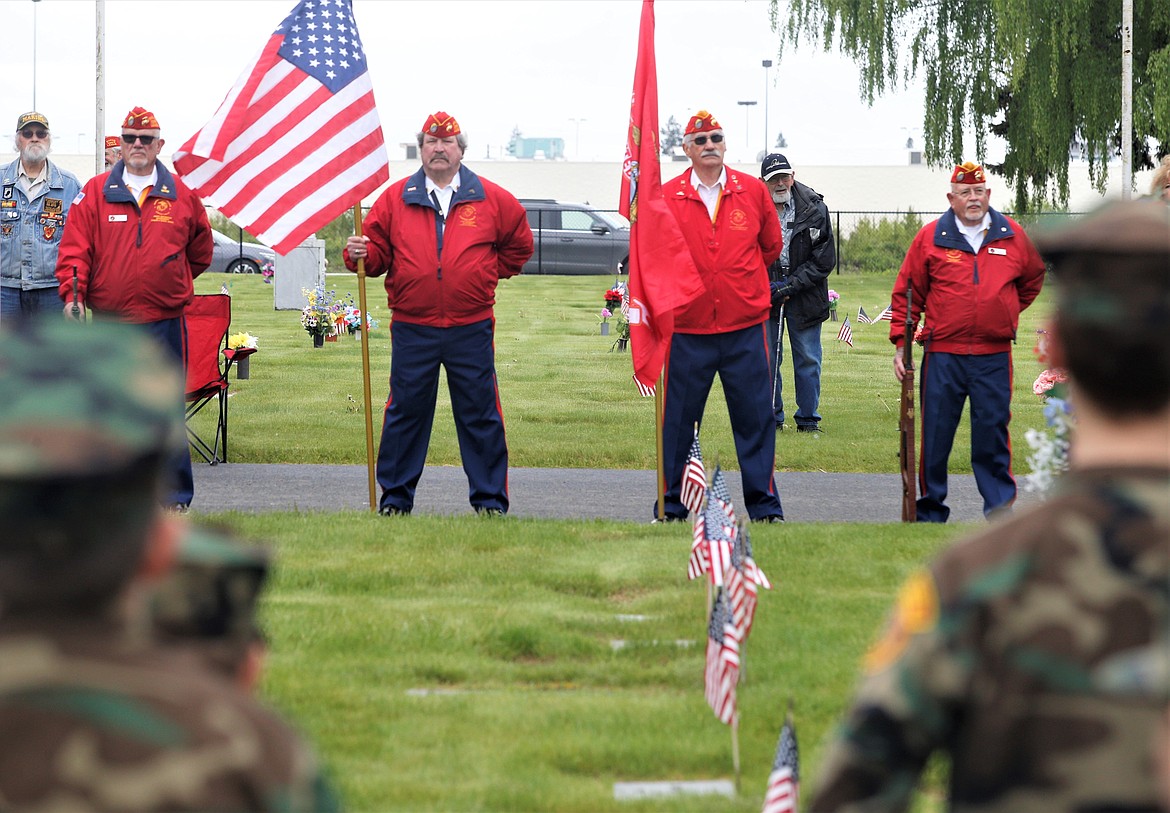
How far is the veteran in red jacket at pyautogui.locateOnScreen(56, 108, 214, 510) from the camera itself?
892cm

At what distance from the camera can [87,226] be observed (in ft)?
29.3

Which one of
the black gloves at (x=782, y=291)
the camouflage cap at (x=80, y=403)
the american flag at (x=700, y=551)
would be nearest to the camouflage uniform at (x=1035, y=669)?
the camouflage cap at (x=80, y=403)

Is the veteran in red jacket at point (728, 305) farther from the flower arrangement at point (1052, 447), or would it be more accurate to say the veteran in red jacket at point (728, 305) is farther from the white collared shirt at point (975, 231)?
the flower arrangement at point (1052, 447)

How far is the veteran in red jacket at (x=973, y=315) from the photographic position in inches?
354

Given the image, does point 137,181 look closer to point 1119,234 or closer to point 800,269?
point 800,269

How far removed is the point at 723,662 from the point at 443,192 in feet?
16.4

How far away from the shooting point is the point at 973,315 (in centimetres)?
895

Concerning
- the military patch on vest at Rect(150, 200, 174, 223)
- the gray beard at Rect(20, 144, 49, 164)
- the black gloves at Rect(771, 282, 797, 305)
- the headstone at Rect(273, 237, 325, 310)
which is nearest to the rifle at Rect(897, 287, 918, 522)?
the black gloves at Rect(771, 282, 797, 305)

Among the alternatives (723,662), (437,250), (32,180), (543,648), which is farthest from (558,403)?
(723,662)

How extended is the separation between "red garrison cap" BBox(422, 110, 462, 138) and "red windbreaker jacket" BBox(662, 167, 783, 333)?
1236mm

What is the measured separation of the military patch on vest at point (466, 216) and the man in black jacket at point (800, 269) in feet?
14.7

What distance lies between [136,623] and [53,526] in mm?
164

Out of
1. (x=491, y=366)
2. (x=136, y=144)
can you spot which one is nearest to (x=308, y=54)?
(x=136, y=144)

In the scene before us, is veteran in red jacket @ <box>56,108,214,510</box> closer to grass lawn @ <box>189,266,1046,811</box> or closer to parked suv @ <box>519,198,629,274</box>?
grass lawn @ <box>189,266,1046,811</box>
